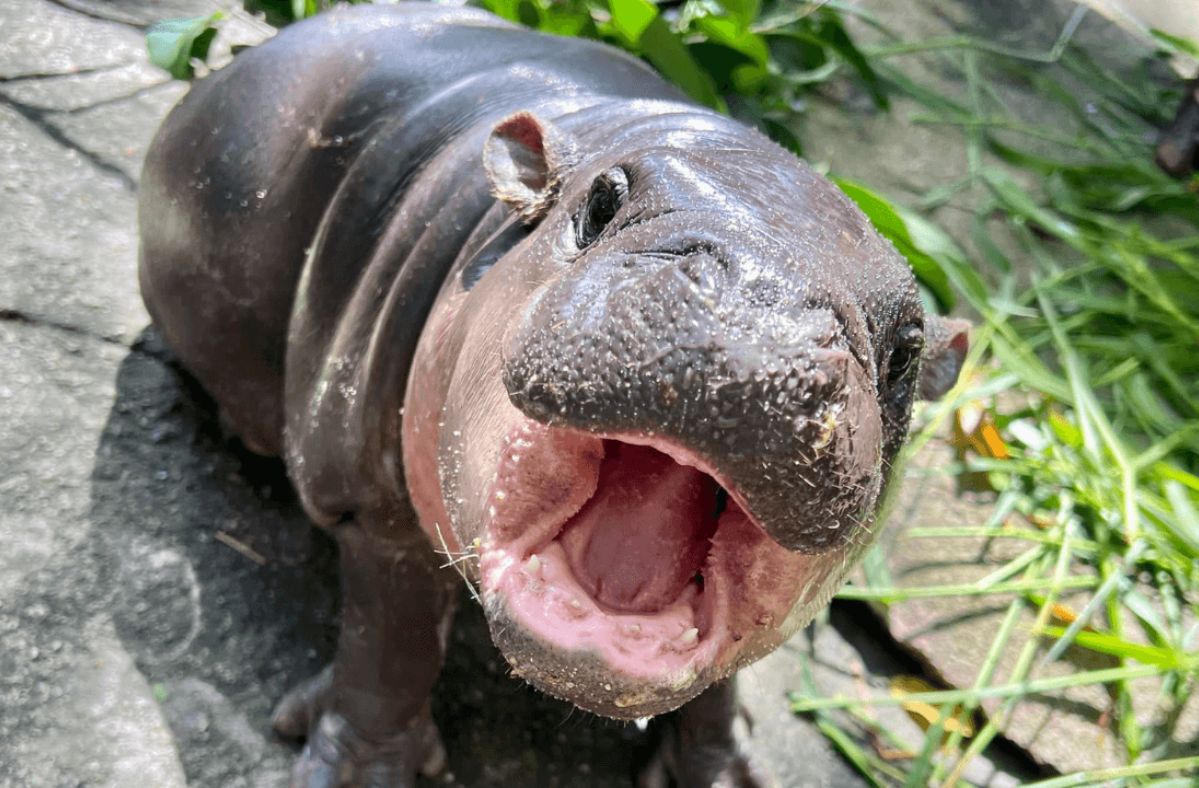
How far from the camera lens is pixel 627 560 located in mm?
1443

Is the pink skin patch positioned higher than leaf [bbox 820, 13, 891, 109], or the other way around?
the pink skin patch

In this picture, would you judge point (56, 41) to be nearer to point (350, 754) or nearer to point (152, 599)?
point (152, 599)

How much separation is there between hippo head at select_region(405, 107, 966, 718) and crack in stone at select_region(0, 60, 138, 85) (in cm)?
224

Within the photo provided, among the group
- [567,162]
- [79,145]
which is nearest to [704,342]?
[567,162]

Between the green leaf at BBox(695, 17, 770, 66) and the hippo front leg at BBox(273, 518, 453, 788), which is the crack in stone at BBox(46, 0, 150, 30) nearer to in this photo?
the green leaf at BBox(695, 17, 770, 66)

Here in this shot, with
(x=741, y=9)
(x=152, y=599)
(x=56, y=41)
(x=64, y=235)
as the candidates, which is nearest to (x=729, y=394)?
(x=152, y=599)

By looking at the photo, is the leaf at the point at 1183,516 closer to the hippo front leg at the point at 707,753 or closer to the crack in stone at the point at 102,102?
the hippo front leg at the point at 707,753

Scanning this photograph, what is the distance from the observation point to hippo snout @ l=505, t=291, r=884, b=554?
1.17m

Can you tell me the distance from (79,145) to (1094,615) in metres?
2.87

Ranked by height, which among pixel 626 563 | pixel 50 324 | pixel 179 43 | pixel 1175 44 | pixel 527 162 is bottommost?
pixel 50 324

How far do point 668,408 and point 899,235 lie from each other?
2.09 meters

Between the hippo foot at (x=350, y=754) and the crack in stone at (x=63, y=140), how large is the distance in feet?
5.50

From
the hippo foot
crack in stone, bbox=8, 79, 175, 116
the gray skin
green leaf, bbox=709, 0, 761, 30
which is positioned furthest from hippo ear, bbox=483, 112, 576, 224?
crack in stone, bbox=8, 79, 175, 116

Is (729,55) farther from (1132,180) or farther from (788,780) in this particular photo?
(788,780)
